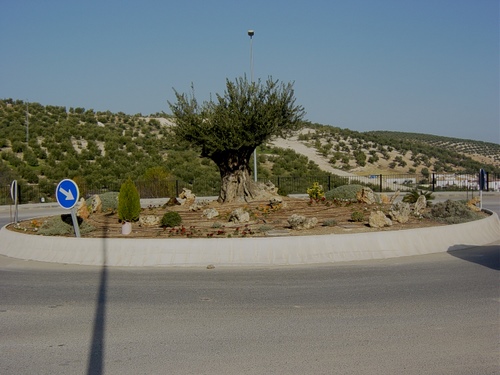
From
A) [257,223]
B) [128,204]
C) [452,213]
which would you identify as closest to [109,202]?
[128,204]

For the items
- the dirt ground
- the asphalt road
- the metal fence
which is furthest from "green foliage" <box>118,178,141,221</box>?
the metal fence

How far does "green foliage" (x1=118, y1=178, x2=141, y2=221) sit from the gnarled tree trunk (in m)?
4.92

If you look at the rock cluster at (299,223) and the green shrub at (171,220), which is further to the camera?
the green shrub at (171,220)

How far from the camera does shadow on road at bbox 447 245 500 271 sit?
48.4 feet

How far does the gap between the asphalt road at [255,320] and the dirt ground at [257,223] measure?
316 cm

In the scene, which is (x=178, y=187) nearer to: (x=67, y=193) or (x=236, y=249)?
(x=67, y=193)

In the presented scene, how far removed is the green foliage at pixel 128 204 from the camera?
65.3ft

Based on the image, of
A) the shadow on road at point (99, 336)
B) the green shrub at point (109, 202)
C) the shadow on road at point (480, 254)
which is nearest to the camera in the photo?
the shadow on road at point (99, 336)

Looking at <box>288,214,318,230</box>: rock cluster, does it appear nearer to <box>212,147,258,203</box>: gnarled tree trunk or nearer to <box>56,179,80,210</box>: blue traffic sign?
<box>56,179,80,210</box>: blue traffic sign

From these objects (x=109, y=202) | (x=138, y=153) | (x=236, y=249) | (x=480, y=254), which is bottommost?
(x=480, y=254)

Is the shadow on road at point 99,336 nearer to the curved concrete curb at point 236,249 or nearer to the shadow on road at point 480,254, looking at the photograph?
the curved concrete curb at point 236,249

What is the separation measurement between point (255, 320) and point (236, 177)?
48.6ft

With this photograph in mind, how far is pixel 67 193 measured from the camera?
54.3 feet

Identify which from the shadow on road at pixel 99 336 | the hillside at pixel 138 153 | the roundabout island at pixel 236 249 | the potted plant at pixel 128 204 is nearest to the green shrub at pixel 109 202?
the potted plant at pixel 128 204
